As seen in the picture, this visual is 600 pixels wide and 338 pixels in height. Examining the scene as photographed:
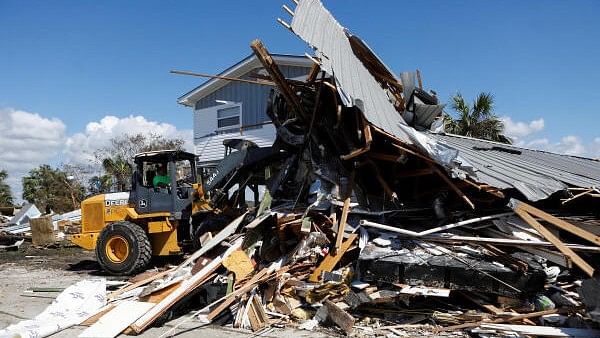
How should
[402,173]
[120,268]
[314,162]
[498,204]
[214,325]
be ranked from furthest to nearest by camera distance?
[120,268]
[314,162]
[402,173]
[498,204]
[214,325]

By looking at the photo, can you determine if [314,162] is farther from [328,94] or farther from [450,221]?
[450,221]

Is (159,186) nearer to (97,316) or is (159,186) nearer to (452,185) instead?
(97,316)

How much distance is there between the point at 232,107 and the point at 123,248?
9930mm

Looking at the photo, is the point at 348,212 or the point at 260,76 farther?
the point at 260,76

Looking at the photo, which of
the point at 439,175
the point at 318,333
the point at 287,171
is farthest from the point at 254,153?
the point at 318,333

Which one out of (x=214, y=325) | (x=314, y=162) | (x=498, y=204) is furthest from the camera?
(x=314, y=162)

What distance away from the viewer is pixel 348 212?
23.1ft

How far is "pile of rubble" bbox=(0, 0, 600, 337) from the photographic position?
5574 millimetres

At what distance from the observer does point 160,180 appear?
1016 centimetres

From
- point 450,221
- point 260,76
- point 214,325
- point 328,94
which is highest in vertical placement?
point 260,76

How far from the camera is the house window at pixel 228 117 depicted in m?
18.6

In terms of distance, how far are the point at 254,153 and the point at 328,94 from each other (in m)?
2.39

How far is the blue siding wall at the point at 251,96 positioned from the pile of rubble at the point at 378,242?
28.0 feet

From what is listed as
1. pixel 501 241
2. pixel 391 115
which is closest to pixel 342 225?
pixel 501 241
